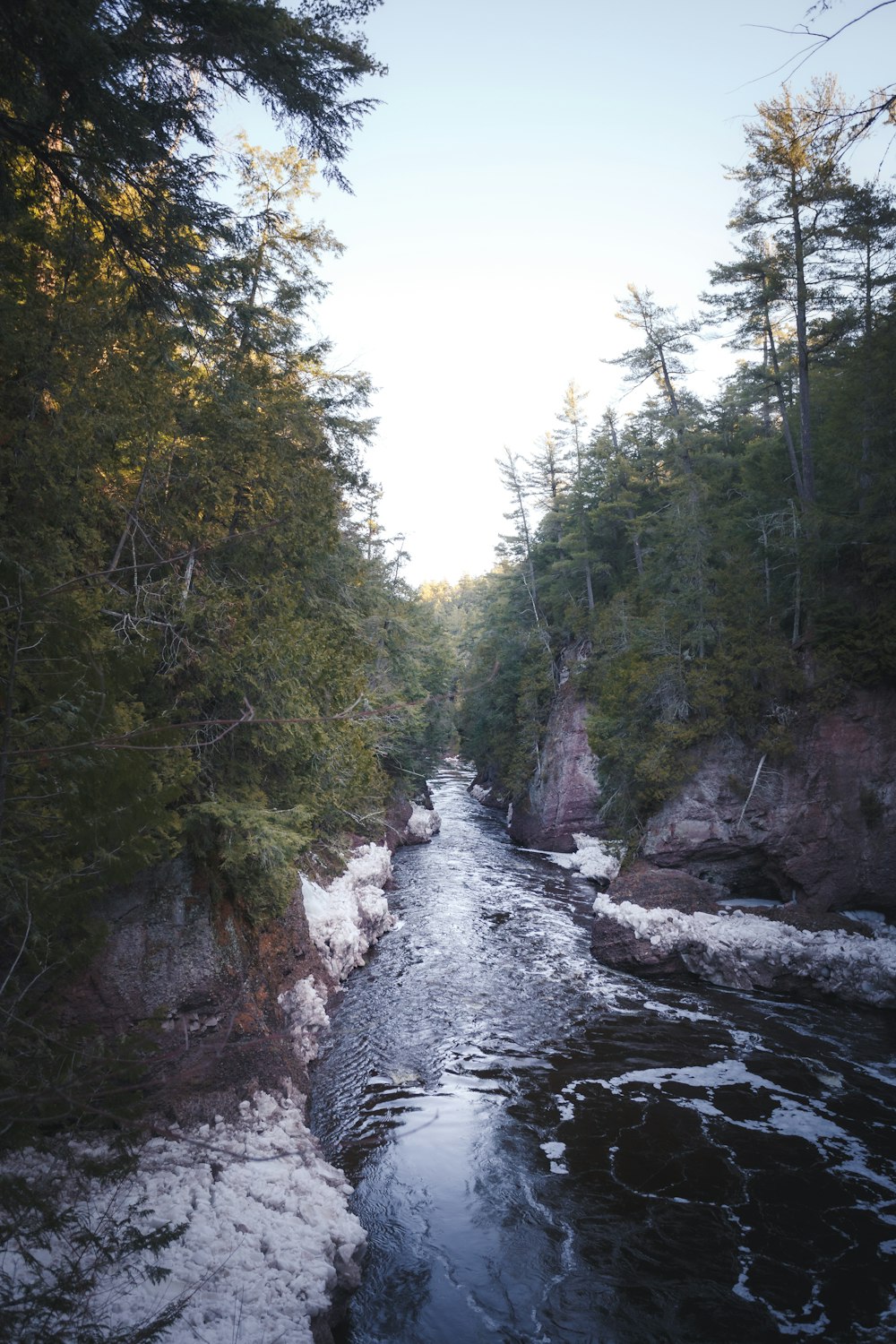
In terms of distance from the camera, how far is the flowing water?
242 inches

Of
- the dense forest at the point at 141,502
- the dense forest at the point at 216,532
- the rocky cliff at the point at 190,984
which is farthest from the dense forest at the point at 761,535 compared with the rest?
the rocky cliff at the point at 190,984

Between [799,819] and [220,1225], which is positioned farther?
[799,819]

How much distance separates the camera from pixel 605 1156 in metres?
8.27

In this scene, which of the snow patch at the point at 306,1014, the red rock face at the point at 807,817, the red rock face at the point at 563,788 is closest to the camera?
the snow patch at the point at 306,1014

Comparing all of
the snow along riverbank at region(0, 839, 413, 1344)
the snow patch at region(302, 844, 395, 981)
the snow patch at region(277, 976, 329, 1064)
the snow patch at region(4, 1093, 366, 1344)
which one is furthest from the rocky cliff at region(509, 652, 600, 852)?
the snow patch at region(4, 1093, 366, 1344)

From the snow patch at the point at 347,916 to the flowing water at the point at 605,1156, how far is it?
0.61 m

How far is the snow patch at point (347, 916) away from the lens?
13.2 m

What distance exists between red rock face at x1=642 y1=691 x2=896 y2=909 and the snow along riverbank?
12418 millimetres

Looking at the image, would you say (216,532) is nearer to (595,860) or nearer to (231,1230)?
(231,1230)

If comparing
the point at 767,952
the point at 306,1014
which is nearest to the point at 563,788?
the point at 767,952

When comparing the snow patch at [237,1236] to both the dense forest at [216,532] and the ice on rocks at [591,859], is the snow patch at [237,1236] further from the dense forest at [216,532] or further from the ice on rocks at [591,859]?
the ice on rocks at [591,859]

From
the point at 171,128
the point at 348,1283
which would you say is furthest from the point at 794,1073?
the point at 171,128

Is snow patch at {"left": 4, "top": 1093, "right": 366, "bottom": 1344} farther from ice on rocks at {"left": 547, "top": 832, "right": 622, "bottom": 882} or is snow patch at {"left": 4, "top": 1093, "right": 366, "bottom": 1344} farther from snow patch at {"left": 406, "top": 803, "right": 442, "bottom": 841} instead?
snow patch at {"left": 406, "top": 803, "right": 442, "bottom": 841}

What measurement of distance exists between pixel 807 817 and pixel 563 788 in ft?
41.4
